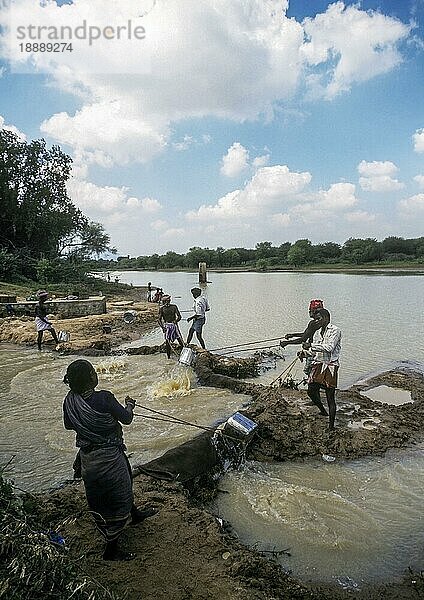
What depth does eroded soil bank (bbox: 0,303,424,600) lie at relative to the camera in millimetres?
3410

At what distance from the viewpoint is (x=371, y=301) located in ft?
95.5

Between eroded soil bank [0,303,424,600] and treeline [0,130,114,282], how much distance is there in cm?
2495

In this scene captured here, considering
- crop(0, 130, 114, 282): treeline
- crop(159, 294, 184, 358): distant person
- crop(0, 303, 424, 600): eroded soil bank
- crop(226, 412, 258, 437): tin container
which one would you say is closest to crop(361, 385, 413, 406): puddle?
crop(0, 303, 424, 600): eroded soil bank

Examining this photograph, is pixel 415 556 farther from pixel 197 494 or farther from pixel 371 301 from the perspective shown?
pixel 371 301

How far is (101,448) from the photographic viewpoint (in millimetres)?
3682

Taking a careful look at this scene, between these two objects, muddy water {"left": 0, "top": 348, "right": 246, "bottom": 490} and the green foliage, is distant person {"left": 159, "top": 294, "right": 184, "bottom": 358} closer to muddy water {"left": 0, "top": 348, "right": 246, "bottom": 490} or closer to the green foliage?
muddy water {"left": 0, "top": 348, "right": 246, "bottom": 490}

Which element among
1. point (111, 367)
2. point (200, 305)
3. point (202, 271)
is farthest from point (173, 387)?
point (202, 271)

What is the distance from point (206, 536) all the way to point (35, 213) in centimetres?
3307

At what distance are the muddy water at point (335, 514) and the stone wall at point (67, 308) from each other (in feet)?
49.5

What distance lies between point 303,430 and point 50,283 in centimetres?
2451

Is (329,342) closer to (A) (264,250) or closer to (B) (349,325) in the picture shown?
(B) (349,325)

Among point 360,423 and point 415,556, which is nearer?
point 415,556

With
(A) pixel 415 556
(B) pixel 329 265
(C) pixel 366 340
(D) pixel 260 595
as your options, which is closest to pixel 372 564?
(A) pixel 415 556

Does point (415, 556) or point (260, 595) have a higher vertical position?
point (260, 595)
